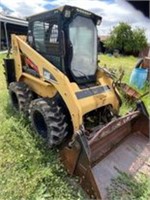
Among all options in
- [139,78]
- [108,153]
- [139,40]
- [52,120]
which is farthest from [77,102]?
[139,40]

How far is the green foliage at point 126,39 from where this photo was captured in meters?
25.2

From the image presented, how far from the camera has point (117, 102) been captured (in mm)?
4160

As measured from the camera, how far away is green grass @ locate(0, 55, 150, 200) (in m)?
2.92

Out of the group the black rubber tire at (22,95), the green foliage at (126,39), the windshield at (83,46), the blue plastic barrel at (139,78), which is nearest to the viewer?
the windshield at (83,46)

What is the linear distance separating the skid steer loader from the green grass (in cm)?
17

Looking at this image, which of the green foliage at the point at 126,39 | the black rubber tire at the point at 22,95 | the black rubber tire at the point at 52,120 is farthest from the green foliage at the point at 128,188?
the green foliage at the point at 126,39

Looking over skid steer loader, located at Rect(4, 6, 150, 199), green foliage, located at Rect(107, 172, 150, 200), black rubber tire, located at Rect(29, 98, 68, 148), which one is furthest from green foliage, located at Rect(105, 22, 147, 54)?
green foliage, located at Rect(107, 172, 150, 200)

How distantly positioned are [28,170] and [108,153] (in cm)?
110

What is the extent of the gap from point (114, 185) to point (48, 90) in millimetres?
1781

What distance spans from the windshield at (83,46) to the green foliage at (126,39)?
21865 millimetres

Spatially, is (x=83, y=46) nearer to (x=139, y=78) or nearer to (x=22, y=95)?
(x=22, y=95)

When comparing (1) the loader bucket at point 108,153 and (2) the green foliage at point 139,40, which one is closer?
(1) the loader bucket at point 108,153

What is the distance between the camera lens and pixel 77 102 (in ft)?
10.8

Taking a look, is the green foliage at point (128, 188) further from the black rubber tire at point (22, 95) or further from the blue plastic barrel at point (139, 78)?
the blue plastic barrel at point (139, 78)
